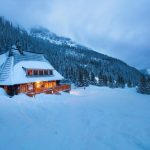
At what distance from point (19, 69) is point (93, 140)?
2071 centimetres

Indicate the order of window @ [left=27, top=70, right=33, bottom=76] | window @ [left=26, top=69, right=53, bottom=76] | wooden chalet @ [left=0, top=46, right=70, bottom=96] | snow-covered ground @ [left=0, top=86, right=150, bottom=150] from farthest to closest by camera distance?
1. window @ [left=26, top=69, right=53, bottom=76]
2. window @ [left=27, top=70, right=33, bottom=76]
3. wooden chalet @ [left=0, top=46, right=70, bottom=96]
4. snow-covered ground @ [left=0, top=86, right=150, bottom=150]

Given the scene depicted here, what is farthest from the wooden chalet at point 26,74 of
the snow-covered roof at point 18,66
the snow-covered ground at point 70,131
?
the snow-covered ground at point 70,131

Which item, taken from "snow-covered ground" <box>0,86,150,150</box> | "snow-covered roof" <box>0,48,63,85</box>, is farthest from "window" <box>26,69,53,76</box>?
"snow-covered ground" <box>0,86,150,150</box>

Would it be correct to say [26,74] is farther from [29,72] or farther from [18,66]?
[18,66]

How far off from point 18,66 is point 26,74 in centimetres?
186

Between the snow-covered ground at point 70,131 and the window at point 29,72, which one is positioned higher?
the window at point 29,72

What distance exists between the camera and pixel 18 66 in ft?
89.8

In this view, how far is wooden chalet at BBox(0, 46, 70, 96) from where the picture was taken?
81.6 feet

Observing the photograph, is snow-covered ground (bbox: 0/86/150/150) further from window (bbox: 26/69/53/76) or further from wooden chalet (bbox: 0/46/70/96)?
window (bbox: 26/69/53/76)

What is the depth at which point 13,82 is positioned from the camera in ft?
78.7

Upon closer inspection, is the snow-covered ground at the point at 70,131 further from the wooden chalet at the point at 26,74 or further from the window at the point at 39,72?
the window at the point at 39,72

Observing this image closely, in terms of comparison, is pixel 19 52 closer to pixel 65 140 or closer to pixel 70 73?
pixel 65 140

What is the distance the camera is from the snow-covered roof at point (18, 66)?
2497 cm

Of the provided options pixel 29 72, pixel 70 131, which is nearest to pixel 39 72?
pixel 29 72
